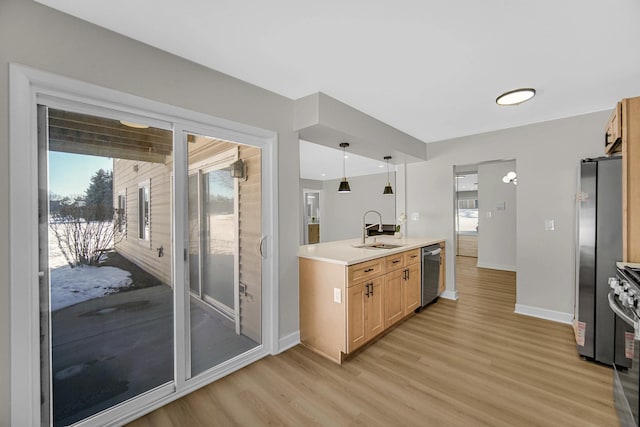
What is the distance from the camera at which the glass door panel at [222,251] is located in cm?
206

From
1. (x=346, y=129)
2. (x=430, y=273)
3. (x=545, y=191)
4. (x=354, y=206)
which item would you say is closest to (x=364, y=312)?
(x=430, y=273)

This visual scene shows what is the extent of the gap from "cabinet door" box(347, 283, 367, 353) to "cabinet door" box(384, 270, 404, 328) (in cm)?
42

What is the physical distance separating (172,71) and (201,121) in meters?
0.36

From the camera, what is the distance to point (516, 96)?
8.09ft

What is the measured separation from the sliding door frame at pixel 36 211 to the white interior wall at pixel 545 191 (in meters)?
3.38

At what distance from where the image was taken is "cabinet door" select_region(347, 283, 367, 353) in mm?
2305

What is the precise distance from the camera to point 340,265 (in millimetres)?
2350

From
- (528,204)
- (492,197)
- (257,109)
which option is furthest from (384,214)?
(257,109)

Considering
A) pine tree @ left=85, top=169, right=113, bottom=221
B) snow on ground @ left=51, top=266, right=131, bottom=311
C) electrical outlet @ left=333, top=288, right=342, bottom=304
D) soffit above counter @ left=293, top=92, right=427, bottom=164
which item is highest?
soffit above counter @ left=293, top=92, right=427, bottom=164

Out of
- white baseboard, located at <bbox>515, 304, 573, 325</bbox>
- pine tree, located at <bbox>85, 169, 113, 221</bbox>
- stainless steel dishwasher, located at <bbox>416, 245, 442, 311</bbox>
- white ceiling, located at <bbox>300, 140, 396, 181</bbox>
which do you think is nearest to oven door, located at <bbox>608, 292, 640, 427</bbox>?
white baseboard, located at <bbox>515, 304, 573, 325</bbox>

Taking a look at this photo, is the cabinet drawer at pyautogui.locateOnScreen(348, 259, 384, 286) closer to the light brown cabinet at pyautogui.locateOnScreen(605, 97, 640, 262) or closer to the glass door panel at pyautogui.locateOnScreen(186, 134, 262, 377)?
the glass door panel at pyautogui.locateOnScreen(186, 134, 262, 377)

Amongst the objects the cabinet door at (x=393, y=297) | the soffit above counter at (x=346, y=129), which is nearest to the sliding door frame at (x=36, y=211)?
the soffit above counter at (x=346, y=129)

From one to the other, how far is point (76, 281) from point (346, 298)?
1.89m

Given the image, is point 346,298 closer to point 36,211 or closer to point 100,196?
point 100,196
